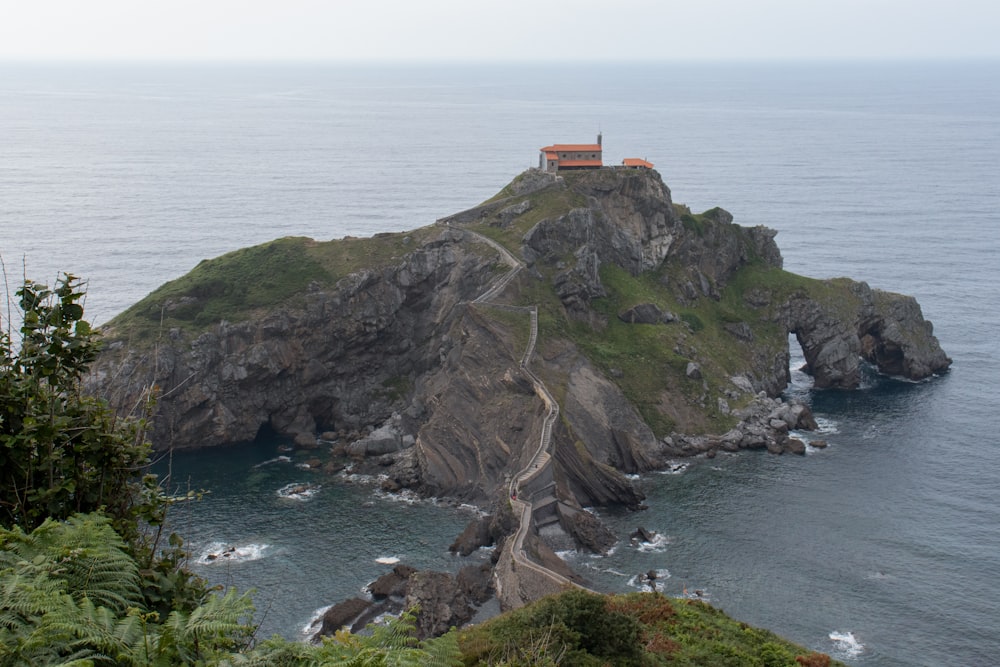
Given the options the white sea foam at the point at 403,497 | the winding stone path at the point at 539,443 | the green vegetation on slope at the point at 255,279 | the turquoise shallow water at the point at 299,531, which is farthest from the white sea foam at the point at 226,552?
the green vegetation on slope at the point at 255,279

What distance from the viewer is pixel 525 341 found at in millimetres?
102250

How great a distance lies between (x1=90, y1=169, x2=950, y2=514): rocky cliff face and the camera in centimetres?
9494

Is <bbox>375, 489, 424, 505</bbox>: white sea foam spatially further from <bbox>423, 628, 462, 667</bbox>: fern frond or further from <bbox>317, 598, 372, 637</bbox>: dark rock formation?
<bbox>423, 628, 462, 667</bbox>: fern frond

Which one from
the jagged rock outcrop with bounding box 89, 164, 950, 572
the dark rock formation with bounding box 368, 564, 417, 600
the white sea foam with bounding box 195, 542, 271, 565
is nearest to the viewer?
the dark rock formation with bounding box 368, 564, 417, 600

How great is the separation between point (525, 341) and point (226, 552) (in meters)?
39.2

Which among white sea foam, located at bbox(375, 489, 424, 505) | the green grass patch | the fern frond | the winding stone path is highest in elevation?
the fern frond

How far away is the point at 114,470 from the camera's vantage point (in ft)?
55.5

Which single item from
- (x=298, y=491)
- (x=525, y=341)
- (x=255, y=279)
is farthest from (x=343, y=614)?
(x=255, y=279)

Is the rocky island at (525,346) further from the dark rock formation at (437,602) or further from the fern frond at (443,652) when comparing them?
the fern frond at (443,652)

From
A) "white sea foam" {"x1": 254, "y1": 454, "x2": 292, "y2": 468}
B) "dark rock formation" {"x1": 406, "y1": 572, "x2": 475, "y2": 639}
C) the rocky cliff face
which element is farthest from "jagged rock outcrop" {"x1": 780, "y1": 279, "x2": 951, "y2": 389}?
"dark rock formation" {"x1": 406, "y1": 572, "x2": 475, "y2": 639}

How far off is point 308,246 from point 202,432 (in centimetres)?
2893

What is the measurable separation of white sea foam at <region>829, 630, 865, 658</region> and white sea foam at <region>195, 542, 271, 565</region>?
1727 inches

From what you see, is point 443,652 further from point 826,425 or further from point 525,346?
point 826,425

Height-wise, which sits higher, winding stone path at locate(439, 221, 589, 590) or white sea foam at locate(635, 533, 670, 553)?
winding stone path at locate(439, 221, 589, 590)
